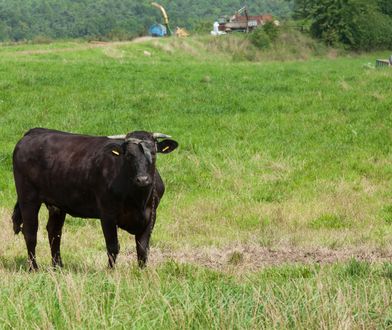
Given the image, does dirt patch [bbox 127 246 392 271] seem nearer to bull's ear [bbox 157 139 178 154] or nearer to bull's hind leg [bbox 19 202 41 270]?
bull's hind leg [bbox 19 202 41 270]

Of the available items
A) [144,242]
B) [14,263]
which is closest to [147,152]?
[144,242]

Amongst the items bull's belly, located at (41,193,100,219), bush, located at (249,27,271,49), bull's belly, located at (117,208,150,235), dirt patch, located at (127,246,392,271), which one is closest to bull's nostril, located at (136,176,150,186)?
bull's belly, located at (117,208,150,235)

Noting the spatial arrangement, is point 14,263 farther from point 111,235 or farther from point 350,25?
point 350,25

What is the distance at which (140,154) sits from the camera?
7.48 meters

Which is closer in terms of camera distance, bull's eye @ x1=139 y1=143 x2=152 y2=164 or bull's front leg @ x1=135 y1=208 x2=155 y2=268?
bull's eye @ x1=139 y1=143 x2=152 y2=164

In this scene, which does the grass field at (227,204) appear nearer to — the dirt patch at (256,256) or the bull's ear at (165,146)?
the dirt patch at (256,256)

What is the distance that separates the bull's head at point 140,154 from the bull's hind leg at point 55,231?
161 centimetres

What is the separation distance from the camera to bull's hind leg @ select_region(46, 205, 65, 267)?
8.72 metres

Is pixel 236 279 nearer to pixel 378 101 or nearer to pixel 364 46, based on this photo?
pixel 378 101

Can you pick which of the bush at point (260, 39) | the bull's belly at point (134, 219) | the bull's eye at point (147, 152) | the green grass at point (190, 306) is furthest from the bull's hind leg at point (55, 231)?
the bush at point (260, 39)

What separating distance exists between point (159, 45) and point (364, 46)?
17835 mm

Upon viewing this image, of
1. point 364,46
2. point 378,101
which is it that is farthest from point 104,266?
point 364,46

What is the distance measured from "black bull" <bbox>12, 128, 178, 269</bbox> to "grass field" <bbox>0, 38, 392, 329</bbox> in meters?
0.50

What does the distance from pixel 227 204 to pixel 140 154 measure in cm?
496
